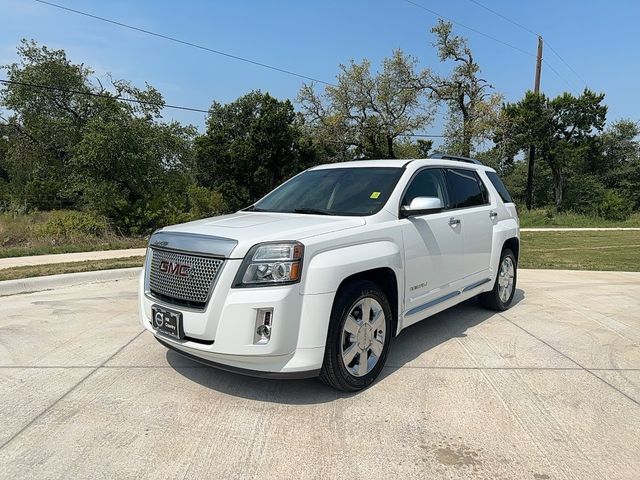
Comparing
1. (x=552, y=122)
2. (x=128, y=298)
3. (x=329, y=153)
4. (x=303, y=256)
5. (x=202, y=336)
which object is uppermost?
(x=552, y=122)

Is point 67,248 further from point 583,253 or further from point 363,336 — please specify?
point 583,253

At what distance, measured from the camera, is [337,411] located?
11.3ft

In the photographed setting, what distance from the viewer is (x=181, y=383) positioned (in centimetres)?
390

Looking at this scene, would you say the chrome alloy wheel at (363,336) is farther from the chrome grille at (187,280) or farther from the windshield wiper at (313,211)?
the chrome grille at (187,280)

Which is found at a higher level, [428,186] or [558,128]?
[558,128]

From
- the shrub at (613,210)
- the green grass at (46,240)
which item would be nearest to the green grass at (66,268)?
the green grass at (46,240)

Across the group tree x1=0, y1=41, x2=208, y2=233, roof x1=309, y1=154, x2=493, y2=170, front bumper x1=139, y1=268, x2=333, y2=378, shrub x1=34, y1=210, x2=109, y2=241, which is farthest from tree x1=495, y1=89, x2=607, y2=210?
front bumper x1=139, y1=268, x2=333, y2=378

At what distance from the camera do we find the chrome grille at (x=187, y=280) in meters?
3.38

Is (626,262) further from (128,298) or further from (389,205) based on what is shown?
(128,298)

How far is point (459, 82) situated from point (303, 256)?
3178cm

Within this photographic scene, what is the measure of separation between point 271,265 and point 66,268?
23.7 ft

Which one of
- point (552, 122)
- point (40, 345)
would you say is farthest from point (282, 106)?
point (40, 345)

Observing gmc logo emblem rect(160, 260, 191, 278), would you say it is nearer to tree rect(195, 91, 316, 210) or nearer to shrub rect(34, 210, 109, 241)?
shrub rect(34, 210, 109, 241)

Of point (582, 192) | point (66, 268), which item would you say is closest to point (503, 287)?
point (66, 268)
